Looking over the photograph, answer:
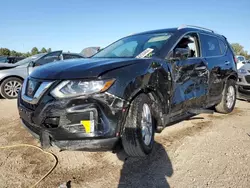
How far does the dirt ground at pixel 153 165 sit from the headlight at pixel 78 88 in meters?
0.87

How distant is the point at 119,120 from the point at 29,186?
1065mm

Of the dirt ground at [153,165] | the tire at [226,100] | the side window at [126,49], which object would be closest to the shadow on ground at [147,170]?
the dirt ground at [153,165]

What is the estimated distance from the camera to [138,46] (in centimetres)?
356

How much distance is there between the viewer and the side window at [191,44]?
3.62 metres

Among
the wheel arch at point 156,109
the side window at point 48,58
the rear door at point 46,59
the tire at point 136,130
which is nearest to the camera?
the tire at point 136,130

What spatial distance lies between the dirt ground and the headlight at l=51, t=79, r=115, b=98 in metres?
0.87

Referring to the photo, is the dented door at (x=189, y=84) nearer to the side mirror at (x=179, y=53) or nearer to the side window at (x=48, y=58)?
the side mirror at (x=179, y=53)

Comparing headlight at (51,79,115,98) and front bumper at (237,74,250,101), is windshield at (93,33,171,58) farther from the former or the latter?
front bumper at (237,74,250,101)

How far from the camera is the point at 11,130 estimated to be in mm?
3861

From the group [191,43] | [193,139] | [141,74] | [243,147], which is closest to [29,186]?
[141,74]

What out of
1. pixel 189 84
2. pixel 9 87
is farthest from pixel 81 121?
pixel 9 87

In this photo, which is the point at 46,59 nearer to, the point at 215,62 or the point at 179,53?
the point at 215,62

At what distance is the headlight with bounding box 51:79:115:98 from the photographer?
224 cm

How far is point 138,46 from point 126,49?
0.22 metres
